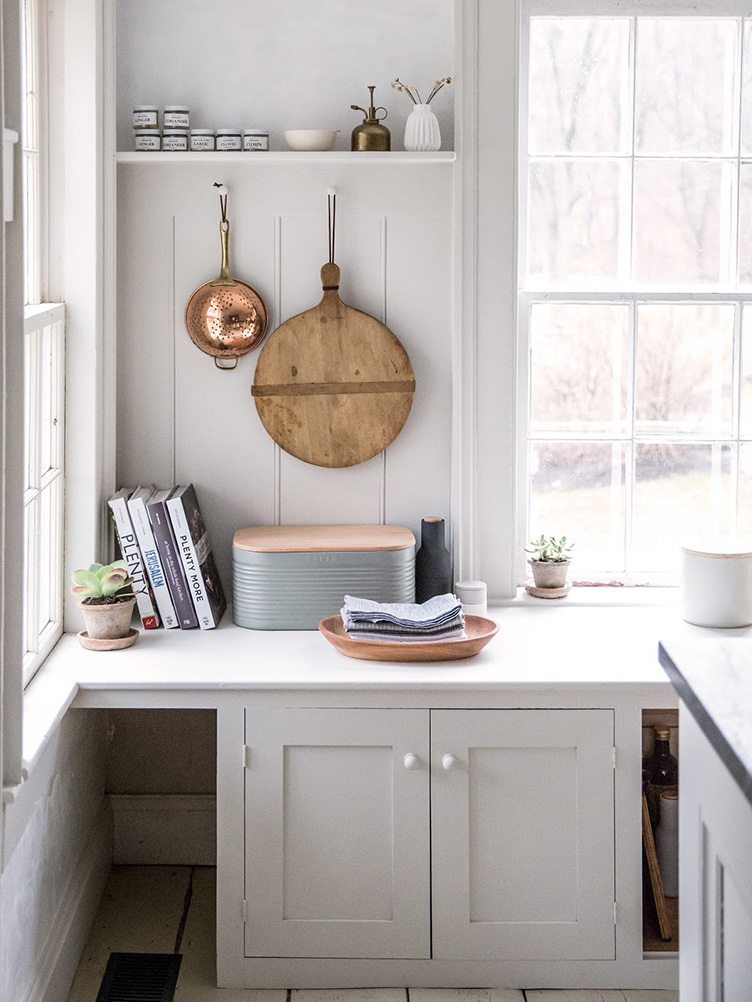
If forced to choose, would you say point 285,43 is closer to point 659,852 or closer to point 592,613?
point 592,613

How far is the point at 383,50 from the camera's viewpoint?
10.7 feet

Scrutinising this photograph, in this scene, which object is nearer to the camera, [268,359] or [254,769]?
[254,769]

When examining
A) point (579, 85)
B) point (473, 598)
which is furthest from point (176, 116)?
point (473, 598)

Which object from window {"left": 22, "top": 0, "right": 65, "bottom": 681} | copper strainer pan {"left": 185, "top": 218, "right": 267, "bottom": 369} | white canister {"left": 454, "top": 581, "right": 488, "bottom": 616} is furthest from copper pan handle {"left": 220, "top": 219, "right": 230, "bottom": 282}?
white canister {"left": 454, "top": 581, "right": 488, "bottom": 616}

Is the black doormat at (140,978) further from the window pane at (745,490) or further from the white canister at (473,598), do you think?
the window pane at (745,490)

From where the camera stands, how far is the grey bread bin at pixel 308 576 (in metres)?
3.12

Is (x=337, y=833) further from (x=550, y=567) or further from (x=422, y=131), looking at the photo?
(x=422, y=131)

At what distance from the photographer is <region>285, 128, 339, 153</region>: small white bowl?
3137 millimetres

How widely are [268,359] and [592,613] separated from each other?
1.07 metres

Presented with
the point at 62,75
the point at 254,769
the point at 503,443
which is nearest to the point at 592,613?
the point at 503,443

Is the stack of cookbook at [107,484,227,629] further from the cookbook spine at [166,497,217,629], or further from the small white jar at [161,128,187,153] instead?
the small white jar at [161,128,187,153]

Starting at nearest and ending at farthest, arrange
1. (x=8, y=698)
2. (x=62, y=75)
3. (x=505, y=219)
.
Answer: (x=8, y=698)
(x=62, y=75)
(x=505, y=219)

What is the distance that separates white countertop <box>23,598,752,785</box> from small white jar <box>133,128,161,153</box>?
3.96 feet

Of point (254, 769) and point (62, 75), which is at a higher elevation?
point (62, 75)
